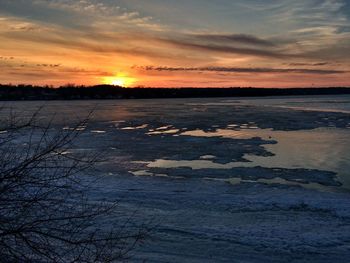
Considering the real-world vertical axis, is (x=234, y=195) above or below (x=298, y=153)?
below

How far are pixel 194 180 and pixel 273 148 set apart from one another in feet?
24.4

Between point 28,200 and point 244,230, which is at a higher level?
point 28,200

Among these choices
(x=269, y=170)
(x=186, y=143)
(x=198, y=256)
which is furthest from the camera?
(x=186, y=143)

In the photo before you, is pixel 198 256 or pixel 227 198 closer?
pixel 198 256

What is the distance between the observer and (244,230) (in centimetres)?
790

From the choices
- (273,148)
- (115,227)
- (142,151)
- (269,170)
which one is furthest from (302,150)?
(115,227)

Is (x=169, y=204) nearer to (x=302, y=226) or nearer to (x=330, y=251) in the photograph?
(x=302, y=226)

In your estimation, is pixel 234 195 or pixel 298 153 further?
pixel 298 153

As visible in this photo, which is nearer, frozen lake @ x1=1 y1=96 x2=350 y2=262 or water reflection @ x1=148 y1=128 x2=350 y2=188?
frozen lake @ x1=1 y1=96 x2=350 y2=262

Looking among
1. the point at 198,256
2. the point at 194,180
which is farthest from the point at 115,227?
the point at 194,180

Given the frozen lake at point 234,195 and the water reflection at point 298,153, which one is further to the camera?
the water reflection at point 298,153

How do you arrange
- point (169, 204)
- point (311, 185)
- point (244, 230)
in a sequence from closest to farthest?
point (244, 230) → point (169, 204) → point (311, 185)

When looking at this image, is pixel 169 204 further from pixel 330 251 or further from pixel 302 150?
pixel 302 150

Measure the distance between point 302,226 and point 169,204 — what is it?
2858 mm
